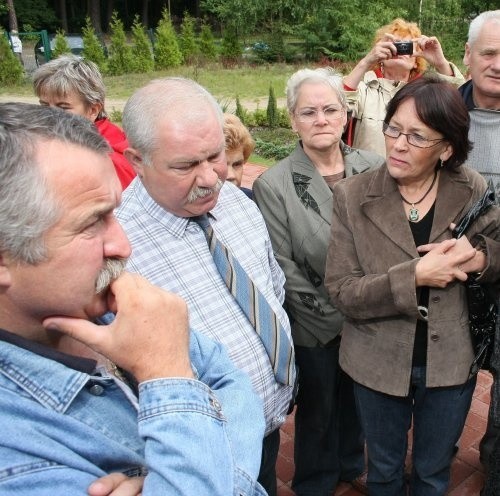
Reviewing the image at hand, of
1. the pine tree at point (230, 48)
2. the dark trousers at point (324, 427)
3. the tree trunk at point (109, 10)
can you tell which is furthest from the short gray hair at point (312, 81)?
the tree trunk at point (109, 10)

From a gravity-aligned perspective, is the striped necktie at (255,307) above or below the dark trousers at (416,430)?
above

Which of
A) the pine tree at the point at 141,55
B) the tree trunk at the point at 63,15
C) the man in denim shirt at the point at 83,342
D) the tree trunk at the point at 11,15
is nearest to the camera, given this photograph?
the man in denim shirt at the point at 83,342

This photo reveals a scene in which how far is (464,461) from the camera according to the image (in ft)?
10.0

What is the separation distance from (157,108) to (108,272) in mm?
914

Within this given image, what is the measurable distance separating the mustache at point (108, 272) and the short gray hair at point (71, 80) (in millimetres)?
2643

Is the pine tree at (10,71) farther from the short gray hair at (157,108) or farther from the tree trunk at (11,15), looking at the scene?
the short gray hair at (157,108)

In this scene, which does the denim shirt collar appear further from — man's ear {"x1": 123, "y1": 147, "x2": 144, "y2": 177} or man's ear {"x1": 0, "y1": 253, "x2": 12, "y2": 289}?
man's ear {"x1": 123, "y1": 147, "x2": 144, "y2": 177}

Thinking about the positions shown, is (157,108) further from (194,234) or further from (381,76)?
(381,76)

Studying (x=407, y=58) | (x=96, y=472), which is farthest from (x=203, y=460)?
(x=407, y=58)

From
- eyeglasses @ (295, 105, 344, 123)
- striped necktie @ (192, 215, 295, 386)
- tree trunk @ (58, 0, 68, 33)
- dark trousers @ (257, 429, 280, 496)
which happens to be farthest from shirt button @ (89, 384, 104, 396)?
tree trunk @ (58, 0, 68, 33)

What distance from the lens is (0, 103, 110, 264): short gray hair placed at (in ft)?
3.39

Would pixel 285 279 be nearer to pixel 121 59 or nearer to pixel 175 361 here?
pixel 175 361

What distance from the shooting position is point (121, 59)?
74.8ft

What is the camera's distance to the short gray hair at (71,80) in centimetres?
349
